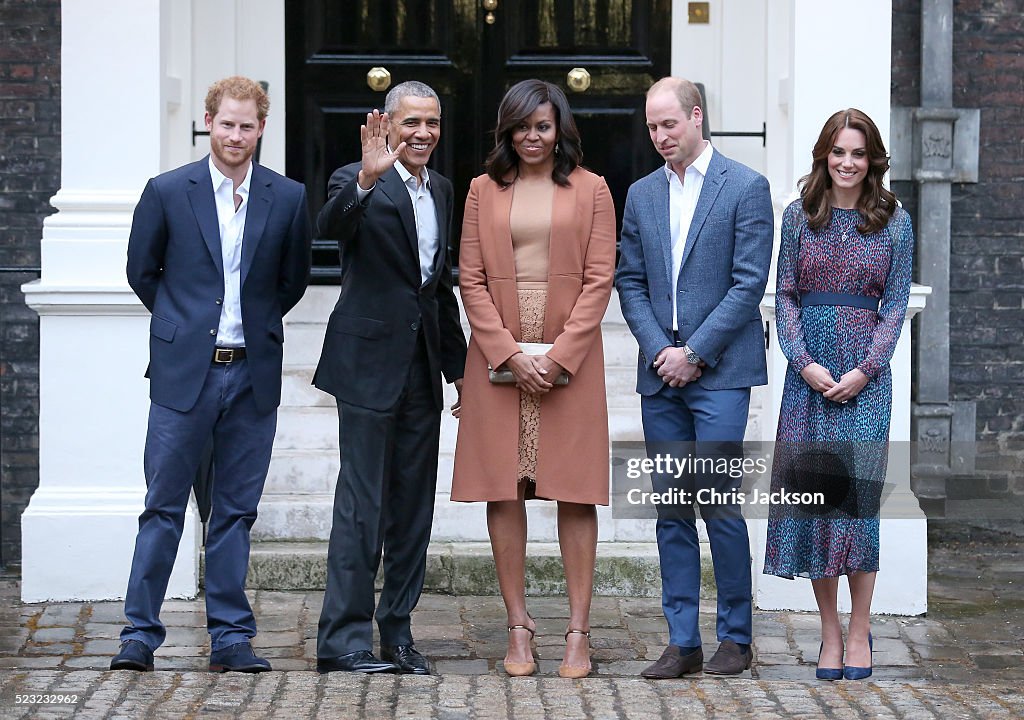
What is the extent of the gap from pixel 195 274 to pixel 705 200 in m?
1.62

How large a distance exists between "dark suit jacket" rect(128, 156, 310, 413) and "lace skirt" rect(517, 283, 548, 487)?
80cm

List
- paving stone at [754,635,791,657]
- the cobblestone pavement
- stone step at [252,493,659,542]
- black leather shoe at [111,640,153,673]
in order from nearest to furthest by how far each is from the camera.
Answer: the cobblestone pavement, black leather shoe at [111,640,153,673], paving stone at [754,635,791,657], stone step at [252,493,659,542]

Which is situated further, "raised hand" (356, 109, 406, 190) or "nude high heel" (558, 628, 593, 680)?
"nude high heel" (558, 628, 593, 680)

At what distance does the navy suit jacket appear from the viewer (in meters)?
5.02

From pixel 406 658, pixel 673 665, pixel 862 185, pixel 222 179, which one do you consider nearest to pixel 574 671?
pixel 673 665

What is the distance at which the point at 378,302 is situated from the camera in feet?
16.5

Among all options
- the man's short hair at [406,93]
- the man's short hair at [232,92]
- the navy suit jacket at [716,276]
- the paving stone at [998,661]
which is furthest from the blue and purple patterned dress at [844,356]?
the man's short hair at [232,92]

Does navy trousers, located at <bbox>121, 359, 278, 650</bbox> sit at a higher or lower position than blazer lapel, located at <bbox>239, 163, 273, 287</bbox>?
lower

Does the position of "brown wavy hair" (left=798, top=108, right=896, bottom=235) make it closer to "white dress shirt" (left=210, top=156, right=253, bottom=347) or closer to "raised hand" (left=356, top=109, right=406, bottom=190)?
"raised hand" (left=356, top=109, right=406, bottom=190)

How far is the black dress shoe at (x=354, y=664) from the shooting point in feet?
16.4

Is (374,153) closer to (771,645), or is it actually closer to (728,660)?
(728,660)

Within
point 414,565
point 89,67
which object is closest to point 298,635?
point 414,565

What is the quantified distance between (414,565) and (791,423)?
1.30 m

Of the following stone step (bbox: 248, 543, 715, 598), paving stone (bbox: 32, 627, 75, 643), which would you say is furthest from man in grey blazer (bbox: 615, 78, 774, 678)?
paving stone (bbox: 32, 627, 75, 643)
